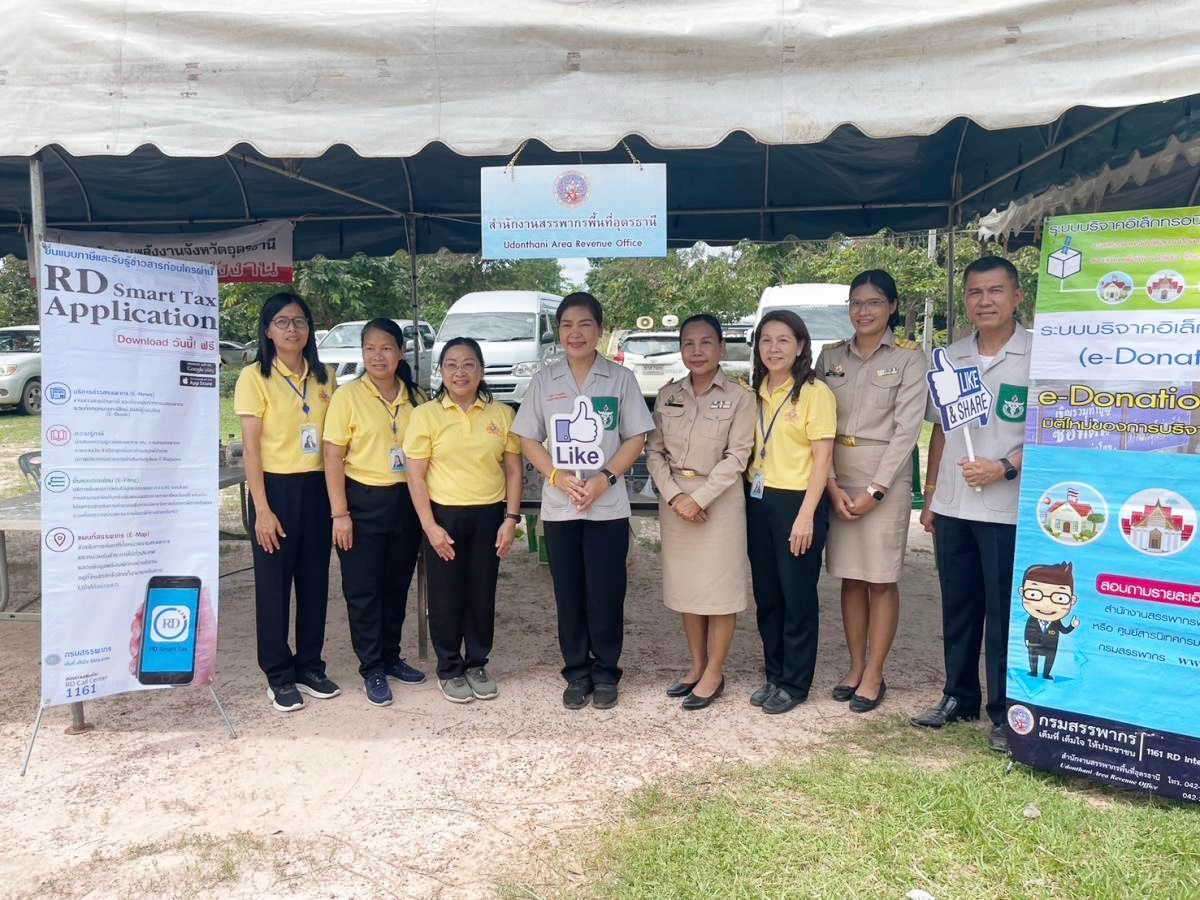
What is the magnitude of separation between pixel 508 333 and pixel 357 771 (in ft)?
33.3

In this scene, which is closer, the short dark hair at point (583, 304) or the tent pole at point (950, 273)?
the short dark hair at point (583, 304)

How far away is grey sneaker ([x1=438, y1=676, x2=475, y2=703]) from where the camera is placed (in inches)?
141

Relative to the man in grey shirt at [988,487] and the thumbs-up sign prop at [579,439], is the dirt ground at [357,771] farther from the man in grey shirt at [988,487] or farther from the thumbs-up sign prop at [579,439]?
the thumbs-up sign prop at [579,439]

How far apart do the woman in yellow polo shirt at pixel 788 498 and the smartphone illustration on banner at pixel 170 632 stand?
2214mm

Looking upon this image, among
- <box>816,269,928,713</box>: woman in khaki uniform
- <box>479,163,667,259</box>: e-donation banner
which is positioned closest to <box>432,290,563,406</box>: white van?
<box>816,269,928,713</box>: woman in khaki uniform

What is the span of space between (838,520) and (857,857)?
1.34m

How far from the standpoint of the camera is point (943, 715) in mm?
3266

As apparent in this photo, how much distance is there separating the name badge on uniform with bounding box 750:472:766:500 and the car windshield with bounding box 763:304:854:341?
8184 mm

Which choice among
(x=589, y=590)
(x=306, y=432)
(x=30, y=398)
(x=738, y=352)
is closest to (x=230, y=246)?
(x=306, y=432)

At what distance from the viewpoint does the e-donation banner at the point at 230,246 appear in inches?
236

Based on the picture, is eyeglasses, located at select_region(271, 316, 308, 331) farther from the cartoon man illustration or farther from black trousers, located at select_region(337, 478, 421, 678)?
the cartoon man illustration

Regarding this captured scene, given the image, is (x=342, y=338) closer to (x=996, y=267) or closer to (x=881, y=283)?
(x=881, y=283)

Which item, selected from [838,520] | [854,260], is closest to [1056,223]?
[838,520]

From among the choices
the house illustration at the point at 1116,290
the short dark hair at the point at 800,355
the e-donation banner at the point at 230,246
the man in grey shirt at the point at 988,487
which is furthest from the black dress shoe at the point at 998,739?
the e-donation banner at the point at 230,246
